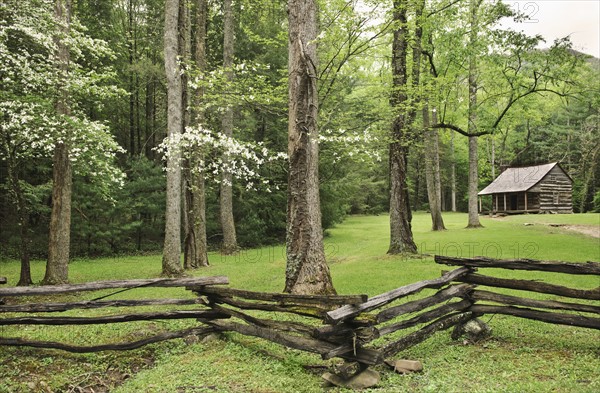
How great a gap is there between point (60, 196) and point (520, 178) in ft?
120

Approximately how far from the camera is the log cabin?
34656 mm

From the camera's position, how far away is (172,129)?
1238cm

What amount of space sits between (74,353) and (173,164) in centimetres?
741

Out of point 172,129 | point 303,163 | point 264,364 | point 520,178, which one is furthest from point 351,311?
point 520,178

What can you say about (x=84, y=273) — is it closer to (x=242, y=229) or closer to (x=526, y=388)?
(x=242, y=229)

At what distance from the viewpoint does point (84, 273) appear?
15312 mm

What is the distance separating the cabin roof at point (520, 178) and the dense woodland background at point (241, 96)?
32.0 feet

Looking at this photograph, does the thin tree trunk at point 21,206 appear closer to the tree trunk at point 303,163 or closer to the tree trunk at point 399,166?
the tree trunk at point 303,163

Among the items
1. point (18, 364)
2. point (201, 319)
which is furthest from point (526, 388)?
point (18, 364)

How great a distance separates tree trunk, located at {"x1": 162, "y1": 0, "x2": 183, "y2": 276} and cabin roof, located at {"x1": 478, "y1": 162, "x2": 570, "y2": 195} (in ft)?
102

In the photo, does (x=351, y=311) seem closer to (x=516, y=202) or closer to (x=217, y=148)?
(x=217, y=148)

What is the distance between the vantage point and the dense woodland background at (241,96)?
10.4m

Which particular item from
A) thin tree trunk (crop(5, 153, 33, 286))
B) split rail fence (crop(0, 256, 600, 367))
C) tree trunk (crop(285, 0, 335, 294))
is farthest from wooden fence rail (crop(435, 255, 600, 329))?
thin tree trunk (crop(5, 153, 33, 286))

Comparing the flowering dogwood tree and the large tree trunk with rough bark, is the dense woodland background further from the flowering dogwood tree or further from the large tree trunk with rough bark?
the large tree trunk with rough bark
